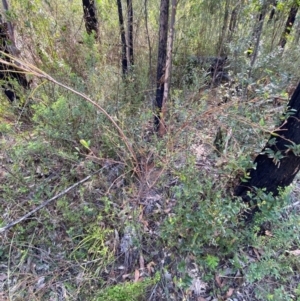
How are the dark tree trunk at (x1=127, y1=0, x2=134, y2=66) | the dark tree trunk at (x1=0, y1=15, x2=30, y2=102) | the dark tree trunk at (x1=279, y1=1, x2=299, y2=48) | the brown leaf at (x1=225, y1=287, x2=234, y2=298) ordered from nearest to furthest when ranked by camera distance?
the brown leaf at (x1=225, y1=287, x2=234, y2=298), the dark tree trunk at (x1=0, y1=15, x2=30, y2=102), the dark tree trunk at (x1=127, y1=0, x2=134, y2=66), the dark tree trunk at (x1=279, y1=1, x2=299, y2=48)

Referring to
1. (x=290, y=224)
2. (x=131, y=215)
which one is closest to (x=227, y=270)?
(x=290, y=224)

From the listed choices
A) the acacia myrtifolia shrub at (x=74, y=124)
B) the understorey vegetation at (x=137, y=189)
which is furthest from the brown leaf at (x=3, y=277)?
the acacia myrtifolia shrub at (x=74, y=124)

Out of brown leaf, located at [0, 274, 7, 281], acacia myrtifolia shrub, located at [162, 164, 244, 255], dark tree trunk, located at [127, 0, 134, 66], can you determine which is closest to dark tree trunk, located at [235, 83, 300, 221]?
acacia myrtifolia shrub, located at [162, 164, 244, 255]

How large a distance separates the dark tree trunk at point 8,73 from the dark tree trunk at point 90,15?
0.82 m

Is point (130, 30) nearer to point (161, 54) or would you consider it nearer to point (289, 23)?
point (161, 54)

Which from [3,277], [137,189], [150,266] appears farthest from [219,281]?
[3,277]

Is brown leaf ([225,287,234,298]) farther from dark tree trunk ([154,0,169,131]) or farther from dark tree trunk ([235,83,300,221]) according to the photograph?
dark tree trunk ([154,0,169,131])

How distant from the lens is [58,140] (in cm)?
170

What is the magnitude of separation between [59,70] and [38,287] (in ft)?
5.28

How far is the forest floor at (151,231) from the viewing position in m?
1.25

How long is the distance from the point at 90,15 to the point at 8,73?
1127 millimetres

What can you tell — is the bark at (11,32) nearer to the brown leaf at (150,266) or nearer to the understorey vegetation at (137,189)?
the understorey vegetation at (137,189)

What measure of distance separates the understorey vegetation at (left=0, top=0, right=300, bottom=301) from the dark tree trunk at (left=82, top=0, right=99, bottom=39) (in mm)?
335

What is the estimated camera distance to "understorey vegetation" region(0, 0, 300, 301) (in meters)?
1.25
